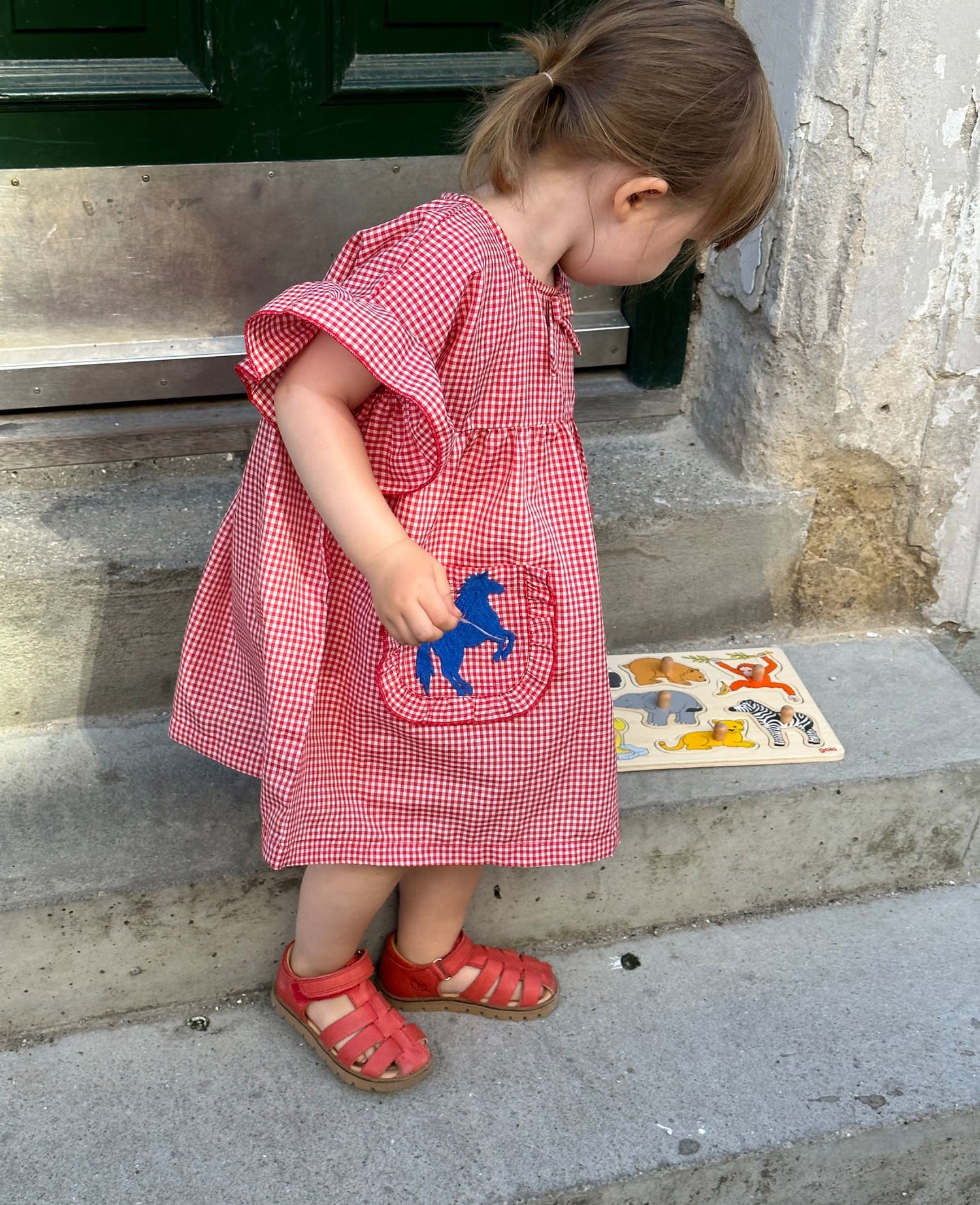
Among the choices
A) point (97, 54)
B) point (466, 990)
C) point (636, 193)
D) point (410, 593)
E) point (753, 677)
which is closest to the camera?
point (410, 593)

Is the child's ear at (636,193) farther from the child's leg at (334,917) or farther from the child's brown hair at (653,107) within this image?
the child's leg at (334,917)

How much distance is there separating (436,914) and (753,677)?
2.38 ft

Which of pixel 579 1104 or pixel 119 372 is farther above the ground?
pixel 119 372

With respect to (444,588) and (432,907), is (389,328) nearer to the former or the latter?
(444,588)

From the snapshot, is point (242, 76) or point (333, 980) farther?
point (242, 76)

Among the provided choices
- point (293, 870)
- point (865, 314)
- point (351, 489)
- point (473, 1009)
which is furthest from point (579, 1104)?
point (865, 314)

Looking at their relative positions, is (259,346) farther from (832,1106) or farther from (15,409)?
(832,1106)

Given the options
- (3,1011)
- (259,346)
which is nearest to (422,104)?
(259,346)

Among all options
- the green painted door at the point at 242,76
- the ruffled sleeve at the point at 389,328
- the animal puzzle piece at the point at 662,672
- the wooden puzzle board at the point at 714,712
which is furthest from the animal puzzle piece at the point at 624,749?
the green painted door at the point at 242,76

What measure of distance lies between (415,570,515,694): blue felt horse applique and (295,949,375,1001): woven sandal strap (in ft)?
1.48

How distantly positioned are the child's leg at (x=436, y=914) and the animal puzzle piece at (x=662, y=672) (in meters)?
0.55

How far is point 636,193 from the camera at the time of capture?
1.32 m

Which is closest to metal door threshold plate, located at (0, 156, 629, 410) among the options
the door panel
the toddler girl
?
the door panel

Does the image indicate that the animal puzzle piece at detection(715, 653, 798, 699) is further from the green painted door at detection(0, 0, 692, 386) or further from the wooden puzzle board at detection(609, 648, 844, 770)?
the green painted door at detection(0, 0, 692, 386)
